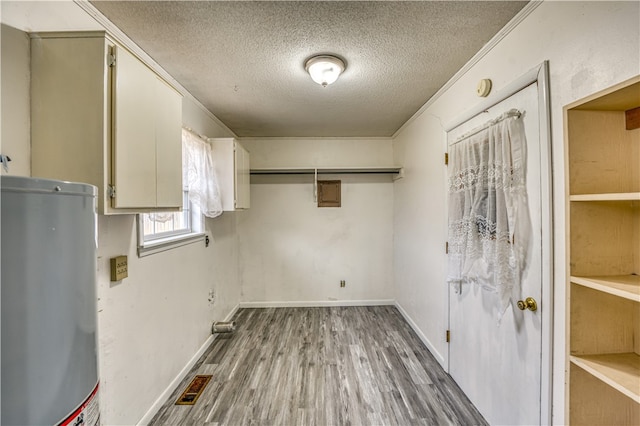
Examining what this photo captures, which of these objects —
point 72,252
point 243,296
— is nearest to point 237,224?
point 243,296

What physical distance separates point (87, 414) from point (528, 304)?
1.87 meters

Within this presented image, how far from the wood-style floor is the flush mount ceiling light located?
245cm

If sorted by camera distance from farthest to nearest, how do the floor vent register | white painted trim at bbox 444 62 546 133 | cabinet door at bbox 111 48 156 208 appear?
the floor vent register → white painted trim at bbox 444 62 546 133 → cabinet door at bbox 111 48 156 208

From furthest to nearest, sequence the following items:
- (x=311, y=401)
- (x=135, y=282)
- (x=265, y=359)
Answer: (x=265, y=359) → (x=311, y=401) → (x=135, y=282)

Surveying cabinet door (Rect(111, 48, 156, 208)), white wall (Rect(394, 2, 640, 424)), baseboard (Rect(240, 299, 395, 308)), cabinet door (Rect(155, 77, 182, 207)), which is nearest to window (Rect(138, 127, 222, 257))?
cabinet door (Rect(155, 77, 182, 207))

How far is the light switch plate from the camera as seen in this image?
4.80 feet

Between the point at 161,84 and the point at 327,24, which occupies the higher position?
the point at 327,24

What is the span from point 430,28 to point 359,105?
47.4 inches

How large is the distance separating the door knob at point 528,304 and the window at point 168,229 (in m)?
2.29

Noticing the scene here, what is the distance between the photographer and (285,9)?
54.4 inches

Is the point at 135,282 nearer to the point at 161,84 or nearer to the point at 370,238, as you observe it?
the point at 161,84

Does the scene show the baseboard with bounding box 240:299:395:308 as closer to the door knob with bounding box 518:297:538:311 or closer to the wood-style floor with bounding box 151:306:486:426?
the wood-style floor with bounding box 151:306:486:426

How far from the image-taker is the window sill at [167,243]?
68.5 inches

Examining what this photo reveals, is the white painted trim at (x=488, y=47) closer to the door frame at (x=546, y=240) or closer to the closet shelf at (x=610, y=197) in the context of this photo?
the door frame at (x=546, y=240)
